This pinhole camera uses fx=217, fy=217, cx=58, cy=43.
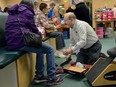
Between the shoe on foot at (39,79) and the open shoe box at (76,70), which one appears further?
the open shoe box at (76,70)

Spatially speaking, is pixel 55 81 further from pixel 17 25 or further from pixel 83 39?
pixel 17 25

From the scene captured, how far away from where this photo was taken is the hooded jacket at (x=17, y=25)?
3193 millimetres

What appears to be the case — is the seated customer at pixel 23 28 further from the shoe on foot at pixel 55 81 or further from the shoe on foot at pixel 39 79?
the shoe on foot at pixel 39 79

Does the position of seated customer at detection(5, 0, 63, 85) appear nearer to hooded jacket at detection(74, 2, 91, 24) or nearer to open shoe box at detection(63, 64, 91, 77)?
open shoe box at detection(63, 64, 91, 77)

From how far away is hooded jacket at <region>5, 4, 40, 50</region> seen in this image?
319 centimetres

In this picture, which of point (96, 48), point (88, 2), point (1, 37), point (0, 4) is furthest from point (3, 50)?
point (0, 4)

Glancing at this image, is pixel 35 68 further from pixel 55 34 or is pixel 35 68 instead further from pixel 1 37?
pixel 55 34

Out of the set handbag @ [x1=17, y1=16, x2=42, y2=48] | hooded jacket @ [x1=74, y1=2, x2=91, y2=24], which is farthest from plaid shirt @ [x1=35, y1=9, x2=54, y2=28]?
hooded jacket @ [x1=74, y1=2, x2=91, y2=24]

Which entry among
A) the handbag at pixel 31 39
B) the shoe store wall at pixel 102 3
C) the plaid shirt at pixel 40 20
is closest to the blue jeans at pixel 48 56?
the handbag at pixel 31 39

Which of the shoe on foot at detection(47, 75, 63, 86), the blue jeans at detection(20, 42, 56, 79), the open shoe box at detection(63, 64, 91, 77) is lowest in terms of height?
the shoe on foot at detection(47, 75, 63, 86)

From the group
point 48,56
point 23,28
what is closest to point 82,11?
point 48,56

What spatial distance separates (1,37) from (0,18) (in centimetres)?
47

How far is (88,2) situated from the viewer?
29.9 feet

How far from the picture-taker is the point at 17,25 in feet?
10.5
